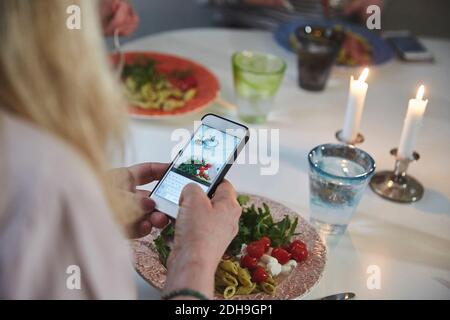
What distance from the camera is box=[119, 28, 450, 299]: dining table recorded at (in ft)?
3.09

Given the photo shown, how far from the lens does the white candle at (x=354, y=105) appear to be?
112 cm

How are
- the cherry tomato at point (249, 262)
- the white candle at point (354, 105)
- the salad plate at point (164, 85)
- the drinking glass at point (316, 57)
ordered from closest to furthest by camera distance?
the cherry tomato at point (249, 262), the white candle at point (354, 105), the salad plate at point (164, 85), the drinking glass at point (316, 57)

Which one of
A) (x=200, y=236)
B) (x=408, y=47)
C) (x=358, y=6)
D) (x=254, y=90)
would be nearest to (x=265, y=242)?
(x=200, y=236)

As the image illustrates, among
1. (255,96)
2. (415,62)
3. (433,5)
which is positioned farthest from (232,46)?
(433,5)

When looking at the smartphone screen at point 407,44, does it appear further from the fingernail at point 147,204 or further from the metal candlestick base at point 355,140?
the fingernail at point 147,204

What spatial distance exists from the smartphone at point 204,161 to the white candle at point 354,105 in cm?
31

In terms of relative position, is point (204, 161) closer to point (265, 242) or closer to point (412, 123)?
point (265, 242)

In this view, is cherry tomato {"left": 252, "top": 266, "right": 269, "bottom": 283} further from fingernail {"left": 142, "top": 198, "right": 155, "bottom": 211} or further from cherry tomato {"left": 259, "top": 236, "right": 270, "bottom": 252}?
fingernail {"left": 142, "top": 198, "right": 155, "bottom": 211}

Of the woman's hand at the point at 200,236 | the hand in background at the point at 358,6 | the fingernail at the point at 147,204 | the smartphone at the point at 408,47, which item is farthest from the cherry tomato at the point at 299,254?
the hand in background at the point at 358,6

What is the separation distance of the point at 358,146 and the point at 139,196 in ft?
1.88

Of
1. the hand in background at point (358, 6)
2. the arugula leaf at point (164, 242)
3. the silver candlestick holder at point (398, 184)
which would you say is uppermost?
the hand in background at point (358, 6)

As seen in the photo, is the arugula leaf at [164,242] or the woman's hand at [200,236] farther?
the arugula leaf at [164,242]
